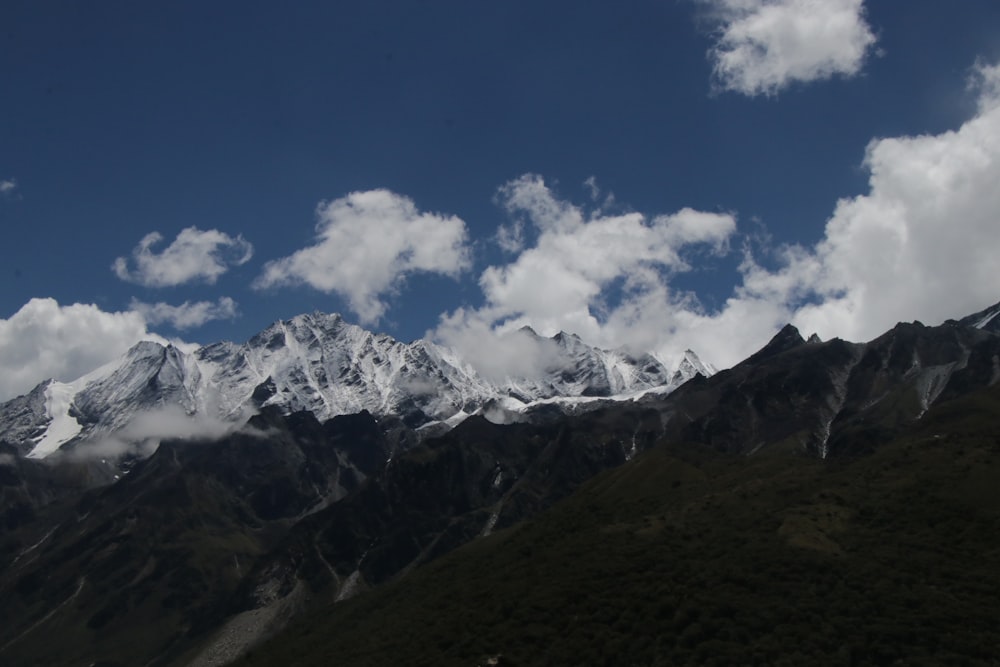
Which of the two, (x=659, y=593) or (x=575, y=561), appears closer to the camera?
(x=659, y=593)

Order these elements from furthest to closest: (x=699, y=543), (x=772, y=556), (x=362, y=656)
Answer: (x=362, y=656) < (x=699, y=543) < (x=772, y=556)

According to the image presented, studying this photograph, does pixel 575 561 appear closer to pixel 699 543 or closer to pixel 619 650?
pixel 699 543

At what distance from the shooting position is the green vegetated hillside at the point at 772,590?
126 meters

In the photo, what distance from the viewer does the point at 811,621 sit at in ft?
433

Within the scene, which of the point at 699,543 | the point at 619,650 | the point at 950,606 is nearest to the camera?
the point at 950,606

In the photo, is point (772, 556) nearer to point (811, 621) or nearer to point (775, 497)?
point (811, 621)

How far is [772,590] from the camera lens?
475ft

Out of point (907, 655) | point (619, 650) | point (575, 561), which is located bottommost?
point (907, 655)

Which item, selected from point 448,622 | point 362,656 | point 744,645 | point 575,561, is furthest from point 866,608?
point 362,656

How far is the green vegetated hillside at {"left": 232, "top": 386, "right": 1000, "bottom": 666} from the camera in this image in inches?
4946

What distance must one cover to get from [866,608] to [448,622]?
78.7 meters

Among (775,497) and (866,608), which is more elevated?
(775,497)

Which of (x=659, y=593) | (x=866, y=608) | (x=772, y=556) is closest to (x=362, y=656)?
(x=659, y=593)

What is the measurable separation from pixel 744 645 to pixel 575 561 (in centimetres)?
5600
